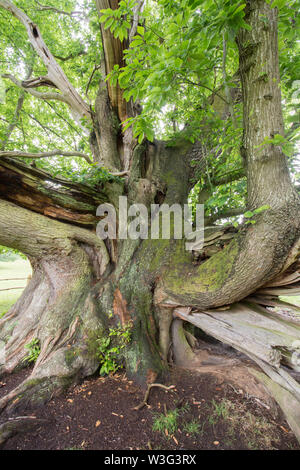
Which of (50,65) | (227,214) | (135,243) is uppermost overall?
(50,65)

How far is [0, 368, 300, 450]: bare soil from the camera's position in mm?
1807

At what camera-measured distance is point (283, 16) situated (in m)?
1.87

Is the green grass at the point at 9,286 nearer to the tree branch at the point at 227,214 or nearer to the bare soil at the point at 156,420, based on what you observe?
the bare soil at the point at 156,420

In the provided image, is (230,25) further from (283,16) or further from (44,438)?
(44,438)

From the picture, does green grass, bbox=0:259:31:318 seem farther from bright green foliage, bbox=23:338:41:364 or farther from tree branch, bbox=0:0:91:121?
tree branch, bbox=0:0:91:121

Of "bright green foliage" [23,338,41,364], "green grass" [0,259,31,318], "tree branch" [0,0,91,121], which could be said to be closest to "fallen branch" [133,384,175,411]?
"bright green foliage" [23,338,41,364]

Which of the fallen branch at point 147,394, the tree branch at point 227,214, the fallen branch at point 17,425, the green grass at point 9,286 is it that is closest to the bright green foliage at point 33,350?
the fallen branch at point 17,425

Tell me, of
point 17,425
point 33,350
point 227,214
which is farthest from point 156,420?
point 227,214

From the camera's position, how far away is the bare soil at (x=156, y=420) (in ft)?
5.93

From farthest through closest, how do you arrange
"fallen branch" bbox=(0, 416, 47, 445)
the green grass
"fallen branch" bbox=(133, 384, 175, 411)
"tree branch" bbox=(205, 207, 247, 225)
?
the green grass
"tree branch" bbox=(205, 207, 247, 225)
"fallen branch" bbox=(133, 384, 175, 411)
"fallen branch" bbox=(0, 416, 47, 445)

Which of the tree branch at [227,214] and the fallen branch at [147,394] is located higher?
the tree branch at [227,214]

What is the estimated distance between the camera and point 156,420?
78.5 inches

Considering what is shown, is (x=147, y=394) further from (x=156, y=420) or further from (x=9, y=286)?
(x=9, y=286)

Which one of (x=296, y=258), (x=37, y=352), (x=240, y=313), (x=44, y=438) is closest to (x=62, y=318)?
(x=37, y=352)
